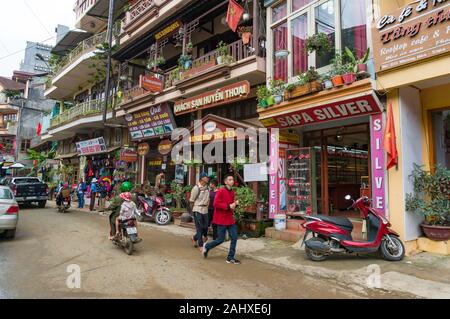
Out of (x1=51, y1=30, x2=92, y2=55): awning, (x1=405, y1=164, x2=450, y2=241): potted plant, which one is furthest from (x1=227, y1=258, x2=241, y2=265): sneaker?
(x1=51, y1=30, x2=92, y2=55): awning

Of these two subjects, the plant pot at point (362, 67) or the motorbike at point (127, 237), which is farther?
the plant pot at point (362, 67)

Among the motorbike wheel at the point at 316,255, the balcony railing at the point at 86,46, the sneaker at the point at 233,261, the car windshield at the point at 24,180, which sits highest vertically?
the balcony railing at the point at 86,46

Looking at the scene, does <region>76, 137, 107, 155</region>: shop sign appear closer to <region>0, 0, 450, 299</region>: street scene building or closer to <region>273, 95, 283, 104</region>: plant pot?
<region>0, 0, 450, 299</region>: street scene building

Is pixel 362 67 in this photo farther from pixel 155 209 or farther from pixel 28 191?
→ pixel 28 191

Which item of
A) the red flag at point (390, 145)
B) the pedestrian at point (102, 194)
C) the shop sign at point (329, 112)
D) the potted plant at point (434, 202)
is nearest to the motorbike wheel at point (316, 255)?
the potted plant at point (434, 202)

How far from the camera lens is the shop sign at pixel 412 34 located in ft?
20.3

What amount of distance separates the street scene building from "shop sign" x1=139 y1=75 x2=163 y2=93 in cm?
6

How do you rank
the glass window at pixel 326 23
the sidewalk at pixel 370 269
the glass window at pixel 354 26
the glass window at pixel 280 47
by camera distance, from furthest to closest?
the glass window at pixel 280 47, the glass window at pixel 326 23, the glass window at pixel 354 26, the sidewalk at pixel 370 269

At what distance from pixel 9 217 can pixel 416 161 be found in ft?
33.3

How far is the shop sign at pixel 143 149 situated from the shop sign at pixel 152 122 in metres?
0.47

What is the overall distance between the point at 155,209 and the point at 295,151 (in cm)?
591

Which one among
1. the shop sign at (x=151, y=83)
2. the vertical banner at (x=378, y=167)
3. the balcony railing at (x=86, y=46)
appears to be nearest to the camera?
the vertical banner at (x=378, y=167)

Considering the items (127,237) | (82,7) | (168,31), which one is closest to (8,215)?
(127,237)

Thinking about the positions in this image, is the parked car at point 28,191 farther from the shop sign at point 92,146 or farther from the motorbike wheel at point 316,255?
the motorbike wheel at point 316,255
